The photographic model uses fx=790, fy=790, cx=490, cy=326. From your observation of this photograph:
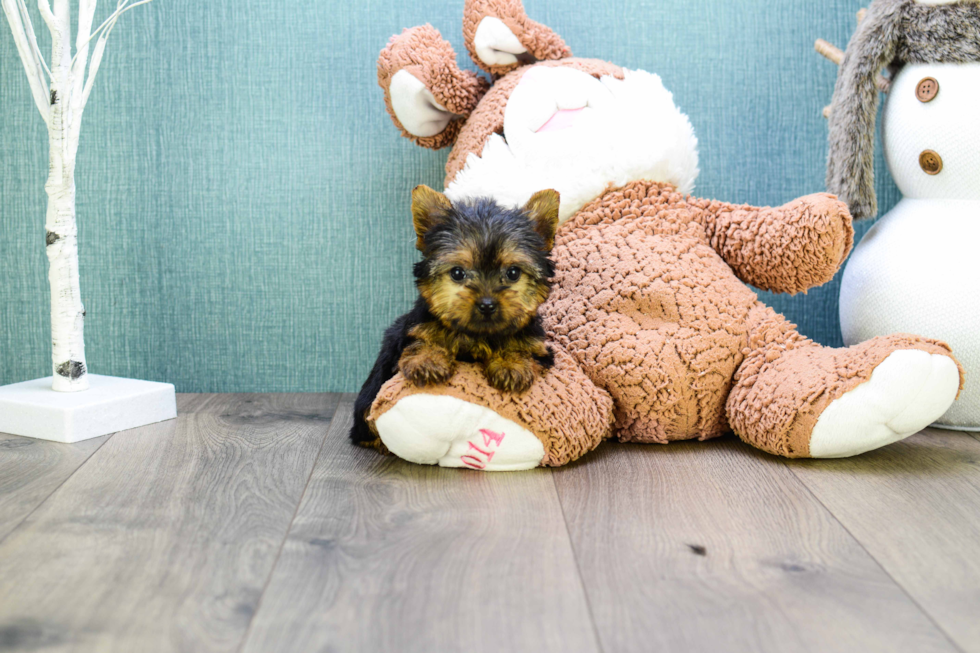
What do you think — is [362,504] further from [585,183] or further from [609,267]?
[585,183]

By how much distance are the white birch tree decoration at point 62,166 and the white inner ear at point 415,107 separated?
56 centimetres

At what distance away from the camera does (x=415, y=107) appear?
1823mm

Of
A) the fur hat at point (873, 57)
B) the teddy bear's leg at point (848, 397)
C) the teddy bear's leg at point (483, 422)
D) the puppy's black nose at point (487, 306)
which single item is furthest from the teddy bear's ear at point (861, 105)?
the puppy's black nose at point (487, 306)

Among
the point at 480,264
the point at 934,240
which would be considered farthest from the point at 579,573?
the point at 934,240

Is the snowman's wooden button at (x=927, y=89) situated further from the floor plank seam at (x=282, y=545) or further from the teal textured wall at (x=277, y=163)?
the floor plank seam at (x=282, y=545)

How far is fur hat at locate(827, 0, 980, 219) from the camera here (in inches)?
64.7

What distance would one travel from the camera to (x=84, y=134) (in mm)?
2043

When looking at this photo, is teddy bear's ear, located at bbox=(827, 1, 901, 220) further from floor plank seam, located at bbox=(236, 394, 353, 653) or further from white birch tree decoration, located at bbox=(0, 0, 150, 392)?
white birch tree decoration, located at bbox=(0, 0, 150, 392)

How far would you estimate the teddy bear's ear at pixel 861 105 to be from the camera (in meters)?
1.72

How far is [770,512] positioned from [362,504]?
25.8 inches

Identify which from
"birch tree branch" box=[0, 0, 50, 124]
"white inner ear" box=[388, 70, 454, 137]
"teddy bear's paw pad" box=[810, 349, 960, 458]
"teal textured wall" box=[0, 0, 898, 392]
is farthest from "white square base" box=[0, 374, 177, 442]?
"teddy bear's paw pad" box=[810, 349, 960, 458]

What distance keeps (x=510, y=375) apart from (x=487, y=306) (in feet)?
0.50

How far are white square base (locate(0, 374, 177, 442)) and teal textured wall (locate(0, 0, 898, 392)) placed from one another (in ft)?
0.96

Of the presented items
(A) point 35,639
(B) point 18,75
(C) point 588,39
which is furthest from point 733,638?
(B) point 18,75
